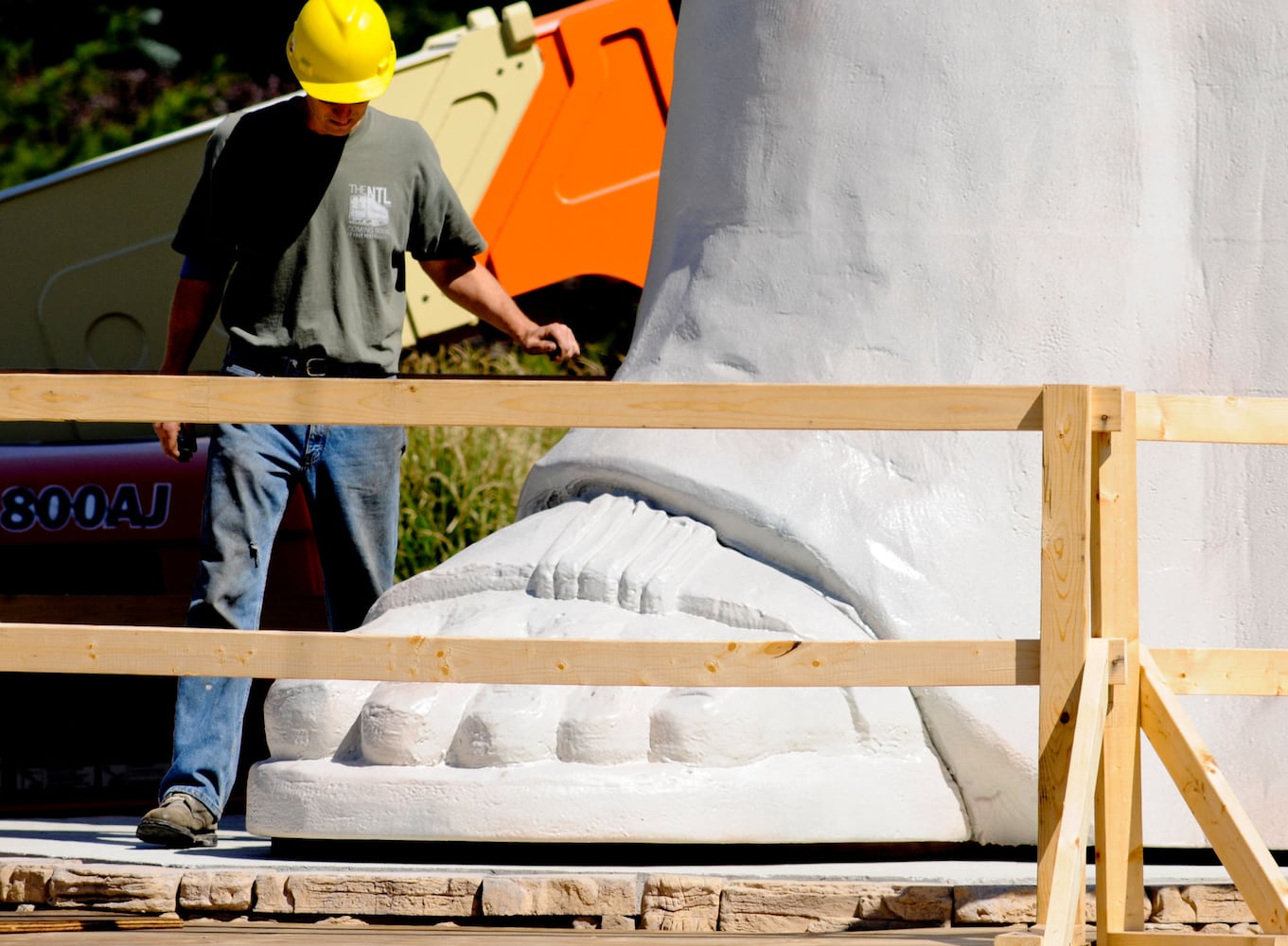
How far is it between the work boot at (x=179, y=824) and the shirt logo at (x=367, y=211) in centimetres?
128

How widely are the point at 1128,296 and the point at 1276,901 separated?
1.61 m

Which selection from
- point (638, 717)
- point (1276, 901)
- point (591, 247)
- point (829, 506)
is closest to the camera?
point (1276, 901)

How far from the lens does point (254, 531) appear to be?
4.29 meters

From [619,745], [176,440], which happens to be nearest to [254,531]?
[176,440]

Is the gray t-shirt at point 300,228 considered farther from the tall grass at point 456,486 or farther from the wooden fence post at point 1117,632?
the tall grass at point 456,486

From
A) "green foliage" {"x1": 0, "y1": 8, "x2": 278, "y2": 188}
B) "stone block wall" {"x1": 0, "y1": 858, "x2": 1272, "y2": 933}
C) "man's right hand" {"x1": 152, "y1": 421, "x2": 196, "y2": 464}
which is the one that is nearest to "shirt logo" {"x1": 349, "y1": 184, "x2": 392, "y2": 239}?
"man's right hand" {"x1": 152, "y1": 421, "x2": 196, "y2": 464}

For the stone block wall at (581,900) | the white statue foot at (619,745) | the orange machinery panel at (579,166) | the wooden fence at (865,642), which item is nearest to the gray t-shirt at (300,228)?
the white statue foot at (619,745)

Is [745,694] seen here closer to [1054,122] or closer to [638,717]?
[638,717]

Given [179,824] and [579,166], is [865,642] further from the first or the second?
[579,166]

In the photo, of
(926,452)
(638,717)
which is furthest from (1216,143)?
(638,717)

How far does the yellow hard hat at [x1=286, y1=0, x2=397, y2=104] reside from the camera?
14.1 feet

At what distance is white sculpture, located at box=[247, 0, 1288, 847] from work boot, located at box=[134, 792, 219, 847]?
6.0 inches

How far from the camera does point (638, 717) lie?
152 inches

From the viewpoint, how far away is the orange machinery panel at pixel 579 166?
7.46 meters
